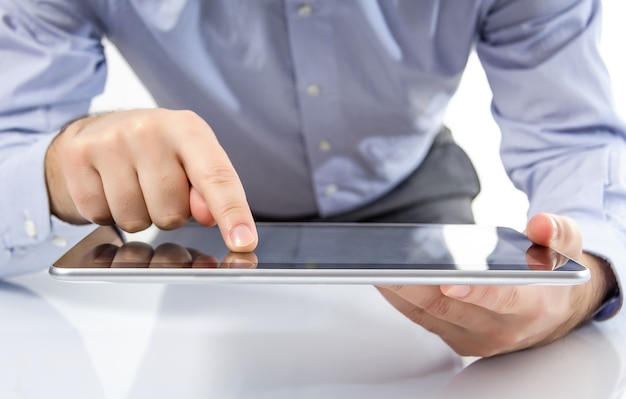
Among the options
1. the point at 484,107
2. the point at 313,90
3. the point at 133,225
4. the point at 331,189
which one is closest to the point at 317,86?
the point at 313,90

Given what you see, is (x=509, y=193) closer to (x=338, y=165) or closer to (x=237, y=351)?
(x=338, y=165)

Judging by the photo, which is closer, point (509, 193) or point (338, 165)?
point (338, 165)

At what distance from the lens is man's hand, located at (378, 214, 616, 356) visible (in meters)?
0.48

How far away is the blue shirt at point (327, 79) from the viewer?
76 centimetres

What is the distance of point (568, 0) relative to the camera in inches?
32.1

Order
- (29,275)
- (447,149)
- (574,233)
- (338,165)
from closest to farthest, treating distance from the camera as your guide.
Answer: (574,233) < (29,275) < (338,165) < (447,149)

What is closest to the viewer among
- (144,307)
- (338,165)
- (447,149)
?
(144,307)

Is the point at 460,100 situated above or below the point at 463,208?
below

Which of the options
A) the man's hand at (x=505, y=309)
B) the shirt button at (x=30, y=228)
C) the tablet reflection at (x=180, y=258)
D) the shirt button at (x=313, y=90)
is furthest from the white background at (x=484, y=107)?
the tablet reflection at (x=180, y=258)

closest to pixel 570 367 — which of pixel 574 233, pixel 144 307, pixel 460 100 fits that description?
pixel 574 233

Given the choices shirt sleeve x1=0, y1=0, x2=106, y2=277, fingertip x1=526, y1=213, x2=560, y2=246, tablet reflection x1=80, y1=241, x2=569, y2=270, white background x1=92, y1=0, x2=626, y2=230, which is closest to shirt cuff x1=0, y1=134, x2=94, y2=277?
shirt sleeve x1=0, y1=0, x2=106, y2=277

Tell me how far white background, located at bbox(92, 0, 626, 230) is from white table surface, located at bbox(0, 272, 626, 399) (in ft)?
3.11

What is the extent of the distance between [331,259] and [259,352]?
14 centimetres

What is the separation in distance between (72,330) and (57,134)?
0.20m
